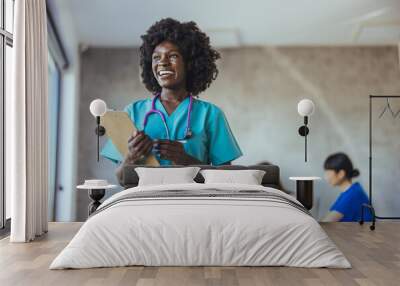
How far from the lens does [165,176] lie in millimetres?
5895

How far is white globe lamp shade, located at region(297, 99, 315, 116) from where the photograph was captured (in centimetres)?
634

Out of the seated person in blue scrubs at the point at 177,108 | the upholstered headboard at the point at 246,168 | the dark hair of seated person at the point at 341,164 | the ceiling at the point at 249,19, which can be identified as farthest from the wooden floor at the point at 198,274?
the ceiling at the point at 249,19

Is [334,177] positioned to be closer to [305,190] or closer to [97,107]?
[305,190]

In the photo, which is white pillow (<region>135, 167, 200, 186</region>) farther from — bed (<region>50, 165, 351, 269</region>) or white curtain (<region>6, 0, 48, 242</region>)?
bed (<region>50, 165, 351, 269</region>)

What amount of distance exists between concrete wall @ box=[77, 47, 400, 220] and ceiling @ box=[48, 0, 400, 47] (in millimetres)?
125

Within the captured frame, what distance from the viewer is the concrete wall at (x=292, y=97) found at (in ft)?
21.2

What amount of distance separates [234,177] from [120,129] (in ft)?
4.87

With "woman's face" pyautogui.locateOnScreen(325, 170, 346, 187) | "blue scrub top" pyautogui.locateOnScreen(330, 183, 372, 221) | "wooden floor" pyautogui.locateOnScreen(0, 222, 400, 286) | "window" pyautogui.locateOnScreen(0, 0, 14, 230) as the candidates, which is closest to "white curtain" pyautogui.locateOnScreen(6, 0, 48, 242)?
"window" pyautogui.locateOnScreen(0, 0, 14, 230)

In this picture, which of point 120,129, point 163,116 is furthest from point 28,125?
point 163,116

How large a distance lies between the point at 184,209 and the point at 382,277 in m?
1.44

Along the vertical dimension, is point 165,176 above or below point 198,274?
above

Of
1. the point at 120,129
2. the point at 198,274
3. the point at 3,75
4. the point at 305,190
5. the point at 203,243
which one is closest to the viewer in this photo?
the point at 198,274

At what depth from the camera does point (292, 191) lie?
6.43 metres

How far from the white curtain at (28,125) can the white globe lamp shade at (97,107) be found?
2.58 feet
